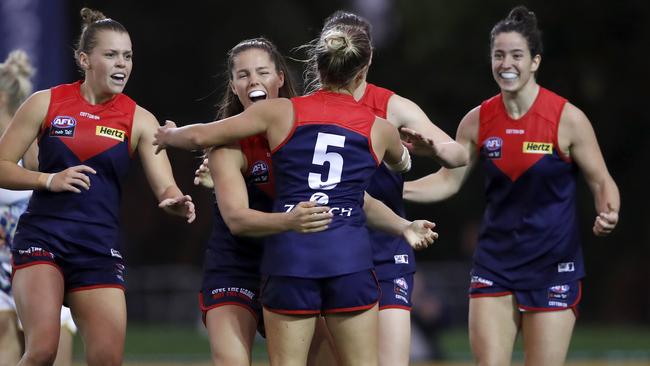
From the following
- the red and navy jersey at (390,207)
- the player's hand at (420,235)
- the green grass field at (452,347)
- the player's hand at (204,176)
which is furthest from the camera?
the green grass field at (452,347)

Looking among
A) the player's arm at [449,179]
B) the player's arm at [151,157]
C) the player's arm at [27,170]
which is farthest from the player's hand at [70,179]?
the player's arm at [449,179]

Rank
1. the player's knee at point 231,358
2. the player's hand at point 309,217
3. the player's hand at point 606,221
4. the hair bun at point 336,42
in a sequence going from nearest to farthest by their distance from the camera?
the player's hand at point 309,217 < the hair bun at point 336,42 < the player's knee at point 231,358 < the player's hand at point 606,221

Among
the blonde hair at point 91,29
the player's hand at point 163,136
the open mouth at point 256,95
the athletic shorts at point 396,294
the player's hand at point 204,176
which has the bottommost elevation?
the athletic shorts at point 396,294

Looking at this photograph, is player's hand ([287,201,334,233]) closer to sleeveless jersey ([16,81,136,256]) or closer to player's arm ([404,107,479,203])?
sleeveless jersey ([16,81,136,256])

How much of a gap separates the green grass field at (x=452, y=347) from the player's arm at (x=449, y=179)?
5.96 metres

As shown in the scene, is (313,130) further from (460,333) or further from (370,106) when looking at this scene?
(460,333)

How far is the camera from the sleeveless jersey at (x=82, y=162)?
6.76m

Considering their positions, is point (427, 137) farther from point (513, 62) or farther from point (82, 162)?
point (82, 162)

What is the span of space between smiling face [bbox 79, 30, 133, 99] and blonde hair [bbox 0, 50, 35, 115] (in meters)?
0.93

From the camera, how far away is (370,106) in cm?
691

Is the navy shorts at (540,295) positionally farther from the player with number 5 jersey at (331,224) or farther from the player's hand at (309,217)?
the player's hand at (309,217)

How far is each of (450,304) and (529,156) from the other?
42.2 ft

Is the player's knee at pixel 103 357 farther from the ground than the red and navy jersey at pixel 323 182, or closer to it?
closer to it

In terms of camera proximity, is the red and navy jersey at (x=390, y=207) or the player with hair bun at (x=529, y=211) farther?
the player with hair bun at (x=529, y=211)
